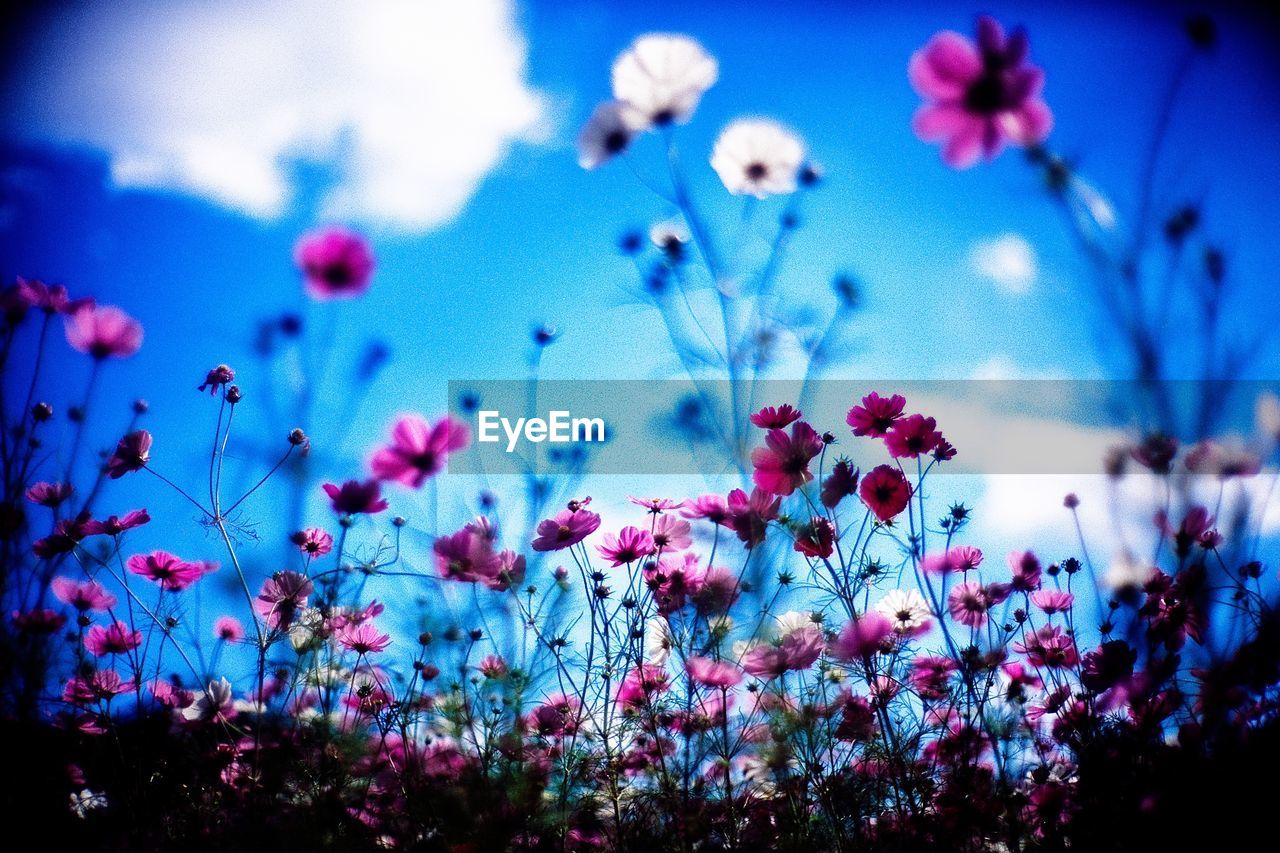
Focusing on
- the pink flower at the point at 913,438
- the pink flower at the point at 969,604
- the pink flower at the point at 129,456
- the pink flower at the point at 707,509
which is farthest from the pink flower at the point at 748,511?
the pink flower at the point at 129,456

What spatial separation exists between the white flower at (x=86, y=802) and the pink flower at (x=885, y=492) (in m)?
1.41

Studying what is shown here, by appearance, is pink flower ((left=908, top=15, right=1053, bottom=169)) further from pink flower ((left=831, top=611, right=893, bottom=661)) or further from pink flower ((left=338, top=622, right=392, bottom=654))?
pink flower ((left=338, top=622, right=392, bottom=654))

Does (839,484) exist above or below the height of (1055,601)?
above

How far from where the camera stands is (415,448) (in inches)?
38.8

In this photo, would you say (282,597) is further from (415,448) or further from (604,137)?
(604,137)

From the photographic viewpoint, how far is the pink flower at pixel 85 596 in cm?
127

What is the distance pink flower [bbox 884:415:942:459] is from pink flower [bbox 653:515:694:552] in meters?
0.40

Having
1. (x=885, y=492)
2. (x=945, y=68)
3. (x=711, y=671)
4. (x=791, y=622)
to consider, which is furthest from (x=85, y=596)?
(x=945, y=68)

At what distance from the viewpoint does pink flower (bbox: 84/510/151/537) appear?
1.26m

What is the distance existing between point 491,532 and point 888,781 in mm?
840

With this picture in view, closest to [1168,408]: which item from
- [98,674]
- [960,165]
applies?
[960,165]

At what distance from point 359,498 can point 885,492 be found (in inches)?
34.6

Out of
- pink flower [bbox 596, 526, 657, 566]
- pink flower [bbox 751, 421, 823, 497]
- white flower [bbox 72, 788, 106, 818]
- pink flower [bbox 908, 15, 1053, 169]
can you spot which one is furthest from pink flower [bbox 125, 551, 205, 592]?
pink flower [bbox 908, 15, 1053, 169]

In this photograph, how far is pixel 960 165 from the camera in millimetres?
731
